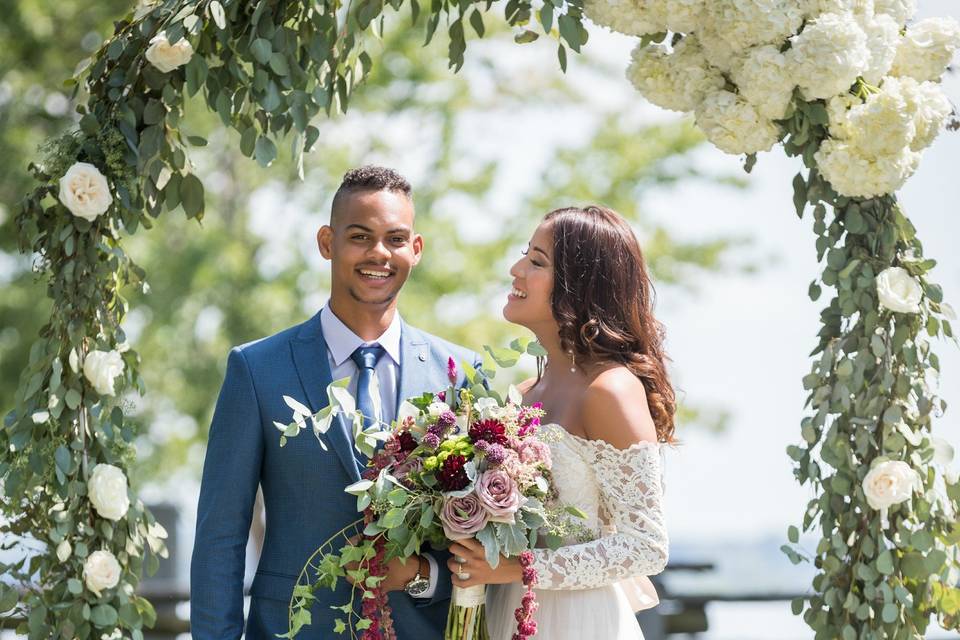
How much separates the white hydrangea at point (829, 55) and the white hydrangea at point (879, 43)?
0.03 metres

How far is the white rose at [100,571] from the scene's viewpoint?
11.1ft

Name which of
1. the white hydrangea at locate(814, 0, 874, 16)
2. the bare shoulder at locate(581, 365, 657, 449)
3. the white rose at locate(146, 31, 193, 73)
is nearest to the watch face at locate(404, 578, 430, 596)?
the bare shoulder at locate(581, 365, 657, 449)

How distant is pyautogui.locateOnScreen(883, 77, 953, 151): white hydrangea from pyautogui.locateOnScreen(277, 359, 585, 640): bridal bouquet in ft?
4.09

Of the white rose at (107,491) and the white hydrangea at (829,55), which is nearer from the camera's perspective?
the white hydrangea at (829,55)

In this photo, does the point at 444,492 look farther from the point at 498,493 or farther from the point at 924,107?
the point at 924,107

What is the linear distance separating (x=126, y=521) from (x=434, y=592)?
0.97 m

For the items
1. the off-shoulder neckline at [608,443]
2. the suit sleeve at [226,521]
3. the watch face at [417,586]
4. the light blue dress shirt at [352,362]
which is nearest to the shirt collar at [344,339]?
the light blue dress shirt at [352,362]

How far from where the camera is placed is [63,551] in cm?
340

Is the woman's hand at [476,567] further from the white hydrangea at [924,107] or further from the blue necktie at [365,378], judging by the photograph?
the white hydrangea at [924,107]

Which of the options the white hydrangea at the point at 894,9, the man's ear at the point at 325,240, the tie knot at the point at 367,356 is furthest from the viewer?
the man's ear at the point at 325,240

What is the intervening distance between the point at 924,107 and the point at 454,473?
5.07 ft

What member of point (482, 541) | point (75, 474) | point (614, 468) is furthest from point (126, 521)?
point (614, 468)

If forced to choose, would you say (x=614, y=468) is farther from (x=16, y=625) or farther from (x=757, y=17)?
(x=16, y=625)

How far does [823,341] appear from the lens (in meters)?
3.20
